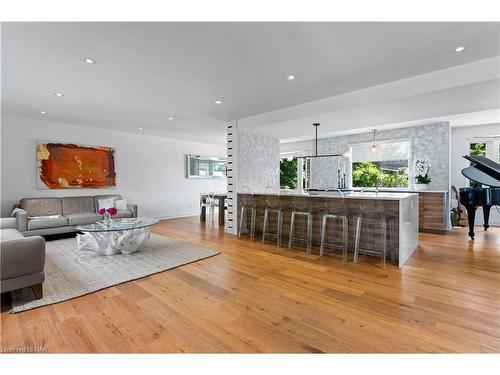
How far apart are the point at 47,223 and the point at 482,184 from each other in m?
7.78

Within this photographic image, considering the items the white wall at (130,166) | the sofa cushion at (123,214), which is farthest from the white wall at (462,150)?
the sofa cushion at (123,214)

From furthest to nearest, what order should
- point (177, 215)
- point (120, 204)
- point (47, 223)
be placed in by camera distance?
point (177, 215)
point (120, 204)
point (47, 223)

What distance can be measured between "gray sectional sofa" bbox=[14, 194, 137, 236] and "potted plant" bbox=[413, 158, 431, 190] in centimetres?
691

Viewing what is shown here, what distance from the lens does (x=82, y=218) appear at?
16.3ft

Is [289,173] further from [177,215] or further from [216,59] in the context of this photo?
[216,59]

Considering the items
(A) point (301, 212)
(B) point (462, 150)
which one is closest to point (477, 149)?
(B) point (462, 150)

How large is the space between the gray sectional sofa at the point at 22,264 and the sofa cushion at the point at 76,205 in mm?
3447

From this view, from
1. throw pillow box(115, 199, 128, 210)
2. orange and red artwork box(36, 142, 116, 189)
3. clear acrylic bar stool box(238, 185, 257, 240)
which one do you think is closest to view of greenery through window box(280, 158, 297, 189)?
clear acrylic bar stool box(238, 185, 257, 240)

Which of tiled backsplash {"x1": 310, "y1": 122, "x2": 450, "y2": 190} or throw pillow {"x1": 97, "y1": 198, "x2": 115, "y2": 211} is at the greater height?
tiled backsplash {"x1": 310, "y1": 122, "x2": 450, "y2": 190}

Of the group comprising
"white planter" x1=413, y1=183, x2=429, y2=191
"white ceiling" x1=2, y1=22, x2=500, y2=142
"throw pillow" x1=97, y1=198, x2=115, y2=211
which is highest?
"white ceiling" x1=2, y1=22, x2=500, y2=142

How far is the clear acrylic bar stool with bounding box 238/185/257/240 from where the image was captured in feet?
16.0

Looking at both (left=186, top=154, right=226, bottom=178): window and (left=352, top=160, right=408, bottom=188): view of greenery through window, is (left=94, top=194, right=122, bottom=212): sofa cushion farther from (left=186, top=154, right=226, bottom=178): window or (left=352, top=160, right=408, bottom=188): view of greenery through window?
(left=352, top=160, right=408, bottom=188): view of greenery through window
